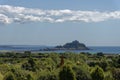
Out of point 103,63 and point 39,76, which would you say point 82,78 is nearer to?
point 39,76

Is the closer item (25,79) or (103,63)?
(25,79)

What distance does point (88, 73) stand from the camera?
56.6 metres

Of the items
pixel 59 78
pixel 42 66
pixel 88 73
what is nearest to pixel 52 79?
pixel 59 78

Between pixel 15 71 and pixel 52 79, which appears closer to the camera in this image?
pixel 52 79

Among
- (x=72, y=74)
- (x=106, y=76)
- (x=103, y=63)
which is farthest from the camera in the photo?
(x=103, y=63)

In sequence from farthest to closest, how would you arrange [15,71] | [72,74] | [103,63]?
[103,63] → [15,71] → [72,74]

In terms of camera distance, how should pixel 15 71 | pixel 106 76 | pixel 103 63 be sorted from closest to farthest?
pixel 106 76
pixel 15 71
pixel 103 63

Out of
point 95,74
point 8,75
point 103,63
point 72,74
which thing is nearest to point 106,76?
point 95,74

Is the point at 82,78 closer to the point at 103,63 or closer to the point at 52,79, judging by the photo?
the point at 52,79

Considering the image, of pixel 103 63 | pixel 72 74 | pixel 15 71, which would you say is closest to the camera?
pixel 72 74

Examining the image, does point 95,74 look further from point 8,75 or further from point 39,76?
point 8,75

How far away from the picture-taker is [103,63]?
8600cm

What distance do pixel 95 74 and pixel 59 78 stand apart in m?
5.29

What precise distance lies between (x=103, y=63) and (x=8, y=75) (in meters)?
39.2
